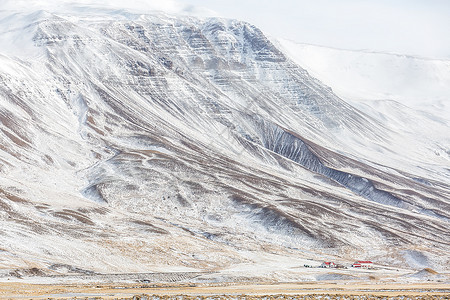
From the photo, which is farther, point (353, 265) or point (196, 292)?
point (353, 265)

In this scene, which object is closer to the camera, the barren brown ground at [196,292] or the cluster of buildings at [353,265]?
the barren brown ground at [196,292]

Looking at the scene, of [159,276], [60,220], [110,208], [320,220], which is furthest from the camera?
[320,220]

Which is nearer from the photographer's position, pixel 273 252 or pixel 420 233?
pixel 273 252

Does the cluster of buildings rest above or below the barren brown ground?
below

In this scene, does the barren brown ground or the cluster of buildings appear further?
the cluster of buildings

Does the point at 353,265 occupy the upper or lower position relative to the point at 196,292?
lower

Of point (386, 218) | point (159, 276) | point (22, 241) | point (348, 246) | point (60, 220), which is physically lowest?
point (386, 218)

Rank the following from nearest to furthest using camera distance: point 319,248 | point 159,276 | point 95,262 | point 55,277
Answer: point 55,277 < point 159,276 < point 95,262 < point 319,248

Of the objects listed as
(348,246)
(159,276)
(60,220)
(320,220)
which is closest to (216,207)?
(320,220)

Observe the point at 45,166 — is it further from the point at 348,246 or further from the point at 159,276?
the point at 159,276

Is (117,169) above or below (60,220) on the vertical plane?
below

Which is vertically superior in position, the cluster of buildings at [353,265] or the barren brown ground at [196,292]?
the barren brown ground at [196,292]
